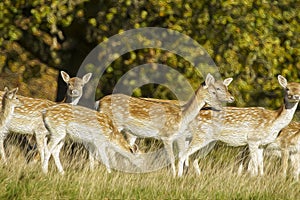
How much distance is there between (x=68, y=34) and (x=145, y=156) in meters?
2.92

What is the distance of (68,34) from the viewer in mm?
12320

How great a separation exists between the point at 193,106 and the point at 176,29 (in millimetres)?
1206

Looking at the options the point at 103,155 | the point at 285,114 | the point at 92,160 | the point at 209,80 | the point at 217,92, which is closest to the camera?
the point at 103,155

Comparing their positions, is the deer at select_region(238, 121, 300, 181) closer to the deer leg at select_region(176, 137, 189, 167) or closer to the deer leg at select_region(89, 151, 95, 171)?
the deer leg at select_region(176, 137, 189, 167)

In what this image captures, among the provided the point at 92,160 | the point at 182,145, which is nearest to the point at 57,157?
the point at 92,160

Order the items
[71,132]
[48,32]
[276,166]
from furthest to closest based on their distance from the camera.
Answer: [48,32] < [276,166] < [71,132]

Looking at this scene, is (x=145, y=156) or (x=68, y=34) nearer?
(x=145, y=156)

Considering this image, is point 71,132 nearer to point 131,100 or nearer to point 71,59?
point 131,100

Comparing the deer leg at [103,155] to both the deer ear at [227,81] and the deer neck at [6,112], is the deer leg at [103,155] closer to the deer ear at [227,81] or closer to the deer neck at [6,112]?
the deer neck at [6,112]

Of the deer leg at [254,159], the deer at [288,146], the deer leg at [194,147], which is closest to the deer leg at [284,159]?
the deer at [288,146]

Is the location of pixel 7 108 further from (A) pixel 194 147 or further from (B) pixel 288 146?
(B) pixel 288 146

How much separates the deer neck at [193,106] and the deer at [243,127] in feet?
0.28

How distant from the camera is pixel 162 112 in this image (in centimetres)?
1078

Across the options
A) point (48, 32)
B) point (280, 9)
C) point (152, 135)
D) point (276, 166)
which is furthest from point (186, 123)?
point (48, 32)
